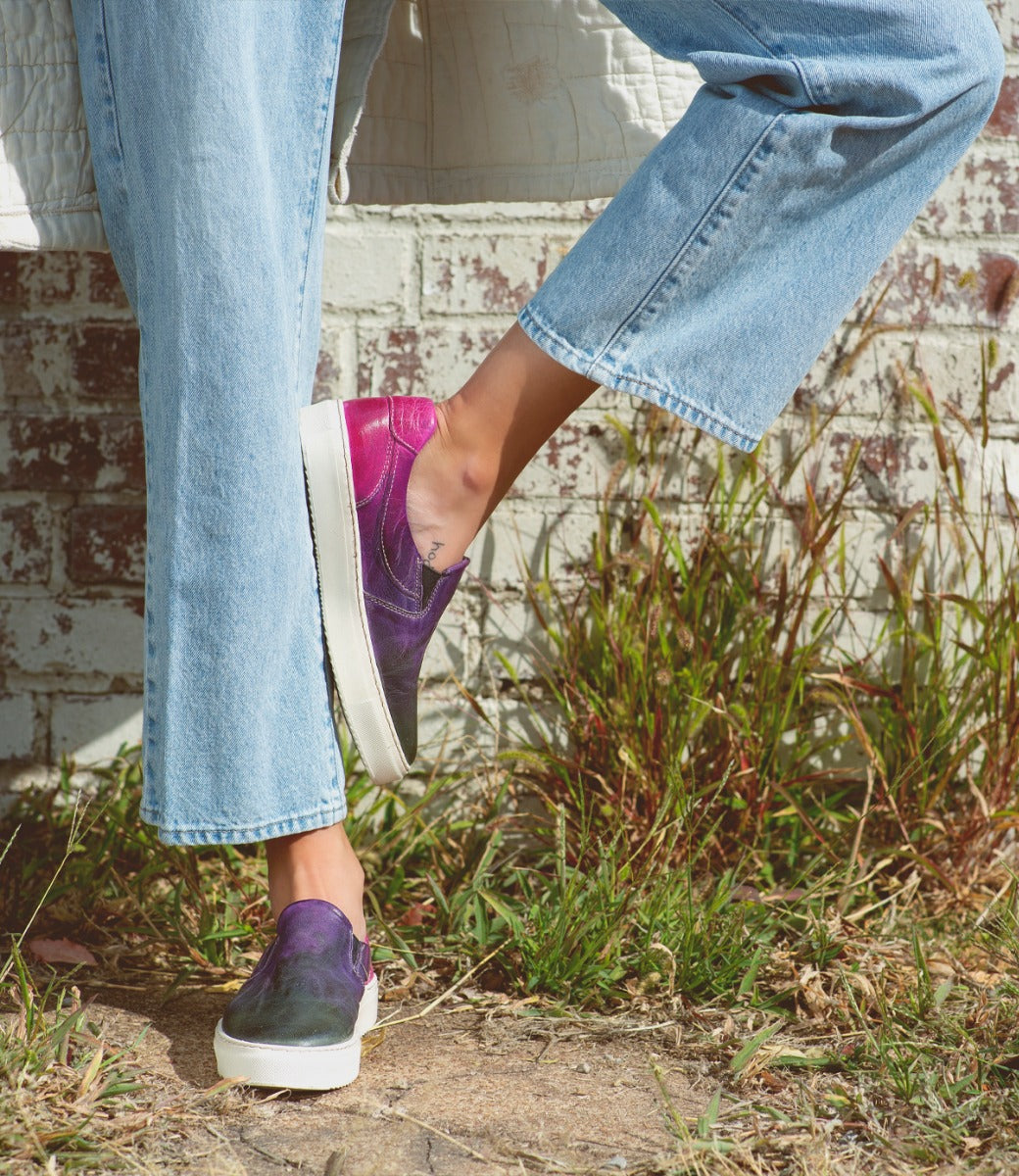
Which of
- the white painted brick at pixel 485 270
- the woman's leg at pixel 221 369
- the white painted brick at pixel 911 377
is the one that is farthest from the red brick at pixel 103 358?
the white painted brick at pixel 911 377

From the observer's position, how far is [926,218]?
1629 millimetres

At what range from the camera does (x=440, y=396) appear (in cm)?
165

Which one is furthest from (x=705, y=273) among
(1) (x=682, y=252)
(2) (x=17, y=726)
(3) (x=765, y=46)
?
(2) (x=17, y=726)

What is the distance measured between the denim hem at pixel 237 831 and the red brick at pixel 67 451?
78 centimetres

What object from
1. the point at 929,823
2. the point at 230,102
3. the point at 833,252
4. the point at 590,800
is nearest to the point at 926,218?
the point at 833,252

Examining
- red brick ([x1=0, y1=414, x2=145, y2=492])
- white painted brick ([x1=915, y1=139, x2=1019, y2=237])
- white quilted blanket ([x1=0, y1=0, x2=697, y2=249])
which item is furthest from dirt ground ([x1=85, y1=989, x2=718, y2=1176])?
white painted brick ([x1=915, y1=139, x2=1019, y2=237])

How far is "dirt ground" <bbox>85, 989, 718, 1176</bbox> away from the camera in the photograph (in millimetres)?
921

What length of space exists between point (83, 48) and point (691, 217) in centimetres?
56

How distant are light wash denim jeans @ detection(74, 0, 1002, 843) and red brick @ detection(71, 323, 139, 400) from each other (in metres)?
0.63

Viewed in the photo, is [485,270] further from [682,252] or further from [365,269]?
[682,252]

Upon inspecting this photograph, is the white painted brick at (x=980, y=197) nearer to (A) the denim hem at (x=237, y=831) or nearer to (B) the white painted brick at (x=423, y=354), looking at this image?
(B) the white painted brick at (x=423, y=354)

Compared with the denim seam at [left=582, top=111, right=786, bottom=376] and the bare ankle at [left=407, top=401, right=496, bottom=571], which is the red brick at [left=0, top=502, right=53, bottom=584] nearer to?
the bare ankle at [left=407, top=401, right=496, bottom=571]

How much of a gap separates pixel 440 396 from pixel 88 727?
2.39 ft

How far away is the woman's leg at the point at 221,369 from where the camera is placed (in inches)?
37.3
